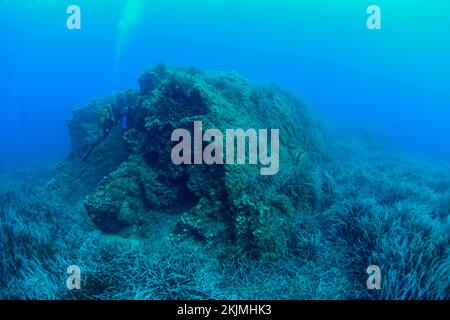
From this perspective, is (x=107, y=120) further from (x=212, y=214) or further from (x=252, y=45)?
(x=252, y=45)

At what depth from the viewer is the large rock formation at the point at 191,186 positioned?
5538mm

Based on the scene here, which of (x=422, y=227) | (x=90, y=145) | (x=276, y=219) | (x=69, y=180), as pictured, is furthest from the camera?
(x=90, y=145)

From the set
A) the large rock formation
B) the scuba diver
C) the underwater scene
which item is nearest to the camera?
the underwater scene

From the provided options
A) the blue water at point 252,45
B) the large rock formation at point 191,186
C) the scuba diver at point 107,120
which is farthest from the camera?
the blue water at point 252,45

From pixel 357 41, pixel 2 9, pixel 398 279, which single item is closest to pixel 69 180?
pixel 398 279

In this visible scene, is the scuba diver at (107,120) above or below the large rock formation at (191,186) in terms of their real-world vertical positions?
above

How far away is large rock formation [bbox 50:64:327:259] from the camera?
5.54 meters

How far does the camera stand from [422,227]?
509cm

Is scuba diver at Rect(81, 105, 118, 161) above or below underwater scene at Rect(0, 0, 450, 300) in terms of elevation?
above

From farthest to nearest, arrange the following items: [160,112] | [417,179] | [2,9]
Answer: [2,9] < [417,179] < [160,112]

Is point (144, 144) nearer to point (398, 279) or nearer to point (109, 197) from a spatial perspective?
point (109, 197)

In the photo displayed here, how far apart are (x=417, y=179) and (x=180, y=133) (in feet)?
31.8

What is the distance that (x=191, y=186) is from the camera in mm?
6207

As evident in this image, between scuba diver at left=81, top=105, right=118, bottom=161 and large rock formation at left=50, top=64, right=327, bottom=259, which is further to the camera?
scuba diver at left=81, top=105, right=118, bottom=161
